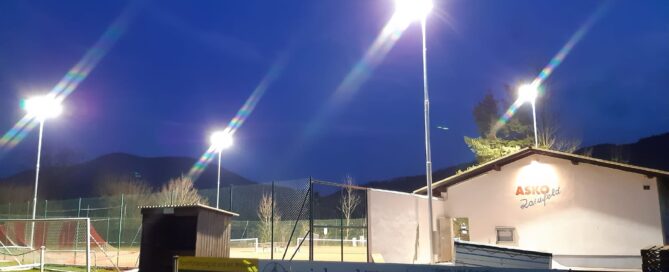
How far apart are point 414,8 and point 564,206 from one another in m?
10.2

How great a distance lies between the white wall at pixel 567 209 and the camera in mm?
20188

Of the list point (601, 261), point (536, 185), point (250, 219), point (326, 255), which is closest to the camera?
point (601, 261)

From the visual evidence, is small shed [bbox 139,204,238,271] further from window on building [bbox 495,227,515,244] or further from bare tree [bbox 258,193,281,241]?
bare tree [bbox 258,193,281,241]

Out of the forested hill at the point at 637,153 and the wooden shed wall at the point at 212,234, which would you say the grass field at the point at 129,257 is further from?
the forested hill at the point at 637,153

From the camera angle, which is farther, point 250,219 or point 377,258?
point 250,219

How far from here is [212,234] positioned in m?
12.9

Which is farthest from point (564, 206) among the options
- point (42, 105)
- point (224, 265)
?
point (42, 105)

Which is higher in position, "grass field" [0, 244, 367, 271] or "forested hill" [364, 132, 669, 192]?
"forested hill" [364, 132, 669, 192]

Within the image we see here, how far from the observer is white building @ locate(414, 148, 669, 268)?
2011 centimetres

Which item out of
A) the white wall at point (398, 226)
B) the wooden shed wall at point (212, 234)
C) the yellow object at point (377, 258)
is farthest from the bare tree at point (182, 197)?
the wooden shed wall at point (212, 234)

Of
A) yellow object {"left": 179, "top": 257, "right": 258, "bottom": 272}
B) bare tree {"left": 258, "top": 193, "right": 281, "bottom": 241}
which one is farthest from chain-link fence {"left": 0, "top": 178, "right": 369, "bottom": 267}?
yellow object {"left": 179, "top": 257, "right": 258, "bottom": 272}

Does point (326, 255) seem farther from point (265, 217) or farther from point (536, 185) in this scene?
point (536, 185)

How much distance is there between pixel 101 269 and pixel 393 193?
1176 centimetres

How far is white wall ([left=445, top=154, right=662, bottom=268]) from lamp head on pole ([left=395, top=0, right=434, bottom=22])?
8469 mm
